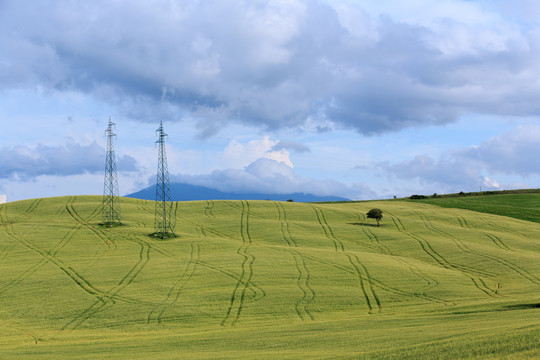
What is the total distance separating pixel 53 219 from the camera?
222ft

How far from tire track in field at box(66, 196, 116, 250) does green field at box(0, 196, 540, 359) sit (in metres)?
0.26

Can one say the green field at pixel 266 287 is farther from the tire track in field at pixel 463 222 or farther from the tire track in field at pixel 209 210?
the tire track in field at pixel 209 210

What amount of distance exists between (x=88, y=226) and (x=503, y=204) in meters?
85.9

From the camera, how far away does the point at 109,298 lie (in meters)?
36.8

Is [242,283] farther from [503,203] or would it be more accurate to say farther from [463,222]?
[503,203]

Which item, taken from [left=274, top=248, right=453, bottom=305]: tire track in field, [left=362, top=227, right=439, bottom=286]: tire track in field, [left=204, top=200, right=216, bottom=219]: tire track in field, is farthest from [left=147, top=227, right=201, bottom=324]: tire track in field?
[left=362, top=227, right=439, bottom=286]: tire track in field

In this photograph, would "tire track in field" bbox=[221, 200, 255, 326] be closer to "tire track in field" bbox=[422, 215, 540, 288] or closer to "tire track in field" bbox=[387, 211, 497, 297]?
"tire track in field" bbox=[387, 211, 497, 297]

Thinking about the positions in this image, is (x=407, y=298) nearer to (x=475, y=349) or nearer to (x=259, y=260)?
(x=259, y=260)

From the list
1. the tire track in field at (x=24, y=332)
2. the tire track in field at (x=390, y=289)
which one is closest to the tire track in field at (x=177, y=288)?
the tire track in field at (x=24, y=332)

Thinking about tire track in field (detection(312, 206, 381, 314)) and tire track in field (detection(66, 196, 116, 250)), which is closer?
tire track in field (detection(312, 206, 381, 314))

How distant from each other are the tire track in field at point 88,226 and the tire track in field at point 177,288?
35.9ft

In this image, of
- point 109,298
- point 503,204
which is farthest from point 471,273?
point 503,204

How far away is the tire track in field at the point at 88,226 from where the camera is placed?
55.8 meters

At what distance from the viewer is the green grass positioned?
277 ft
